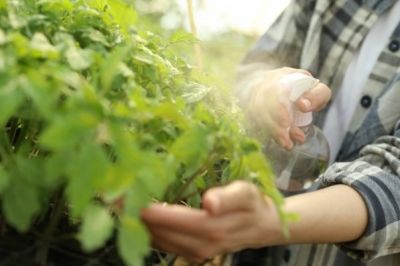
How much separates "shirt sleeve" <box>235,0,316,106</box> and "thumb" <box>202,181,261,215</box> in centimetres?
63

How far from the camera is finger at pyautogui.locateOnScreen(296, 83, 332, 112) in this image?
659mm

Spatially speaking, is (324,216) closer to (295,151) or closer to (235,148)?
(235,148)

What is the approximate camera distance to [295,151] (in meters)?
0.83

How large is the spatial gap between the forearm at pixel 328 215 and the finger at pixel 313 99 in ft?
0.36

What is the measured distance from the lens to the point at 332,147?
92 centimetres

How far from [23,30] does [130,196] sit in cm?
15

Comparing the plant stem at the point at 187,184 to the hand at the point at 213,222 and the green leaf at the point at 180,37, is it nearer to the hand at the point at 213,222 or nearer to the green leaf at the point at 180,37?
the hand at the point at 213,222

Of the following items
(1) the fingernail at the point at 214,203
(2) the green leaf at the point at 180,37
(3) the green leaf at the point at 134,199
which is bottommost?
(1) the fingernail at the point at 214,203

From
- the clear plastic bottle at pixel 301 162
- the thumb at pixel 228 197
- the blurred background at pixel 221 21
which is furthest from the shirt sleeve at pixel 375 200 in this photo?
the blurred background at pixel 221 21

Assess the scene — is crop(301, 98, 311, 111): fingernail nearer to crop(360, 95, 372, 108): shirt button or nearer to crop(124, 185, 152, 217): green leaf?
crop(360, 95, 372, 108): shirt button

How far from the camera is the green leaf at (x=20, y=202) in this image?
0.32 metres

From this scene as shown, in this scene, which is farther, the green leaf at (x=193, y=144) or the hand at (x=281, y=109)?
the hand at (x=281, y=109)

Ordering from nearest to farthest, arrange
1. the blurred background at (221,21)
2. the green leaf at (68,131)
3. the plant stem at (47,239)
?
the green leaf at (68,131) → the plant stem at (47,239) → the blurred background at (221,21)

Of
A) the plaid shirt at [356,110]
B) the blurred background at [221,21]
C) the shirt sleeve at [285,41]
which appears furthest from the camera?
the blurred background at [221,21]
